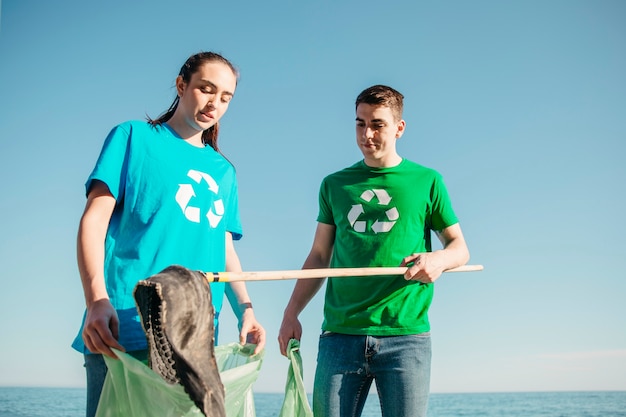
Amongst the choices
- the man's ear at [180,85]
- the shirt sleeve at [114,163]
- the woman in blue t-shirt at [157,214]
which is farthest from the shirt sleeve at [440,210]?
the shirt sleeve at [114,163]

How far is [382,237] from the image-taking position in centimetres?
301

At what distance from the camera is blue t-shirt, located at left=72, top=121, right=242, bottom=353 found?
2.13m

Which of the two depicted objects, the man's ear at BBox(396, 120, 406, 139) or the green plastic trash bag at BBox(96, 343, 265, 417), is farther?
the man's ear at BBox(396, 120, 406, 139)

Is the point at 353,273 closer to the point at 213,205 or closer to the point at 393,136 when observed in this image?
the point at 213,205

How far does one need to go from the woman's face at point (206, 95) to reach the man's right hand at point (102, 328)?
859 mm

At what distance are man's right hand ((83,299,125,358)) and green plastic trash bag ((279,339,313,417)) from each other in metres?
1.13

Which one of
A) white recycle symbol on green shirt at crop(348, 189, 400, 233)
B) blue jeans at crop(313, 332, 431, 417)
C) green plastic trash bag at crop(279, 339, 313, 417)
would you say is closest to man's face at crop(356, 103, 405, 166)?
white recycle symbol on green shirt at crop(348, 189, 400, 233)

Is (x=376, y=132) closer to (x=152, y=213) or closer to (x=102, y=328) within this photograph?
(x=152, y=213)

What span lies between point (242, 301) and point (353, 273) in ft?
1.59

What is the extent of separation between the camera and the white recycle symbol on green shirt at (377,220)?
303cm

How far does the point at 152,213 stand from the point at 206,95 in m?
0.54

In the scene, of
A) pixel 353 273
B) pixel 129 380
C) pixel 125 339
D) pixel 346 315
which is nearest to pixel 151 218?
pixel 125 339

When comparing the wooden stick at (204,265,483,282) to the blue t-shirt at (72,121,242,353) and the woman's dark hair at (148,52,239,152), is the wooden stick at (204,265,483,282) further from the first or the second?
the woman's dark hair at (148,52,239,152)

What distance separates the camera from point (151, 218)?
223 cm
